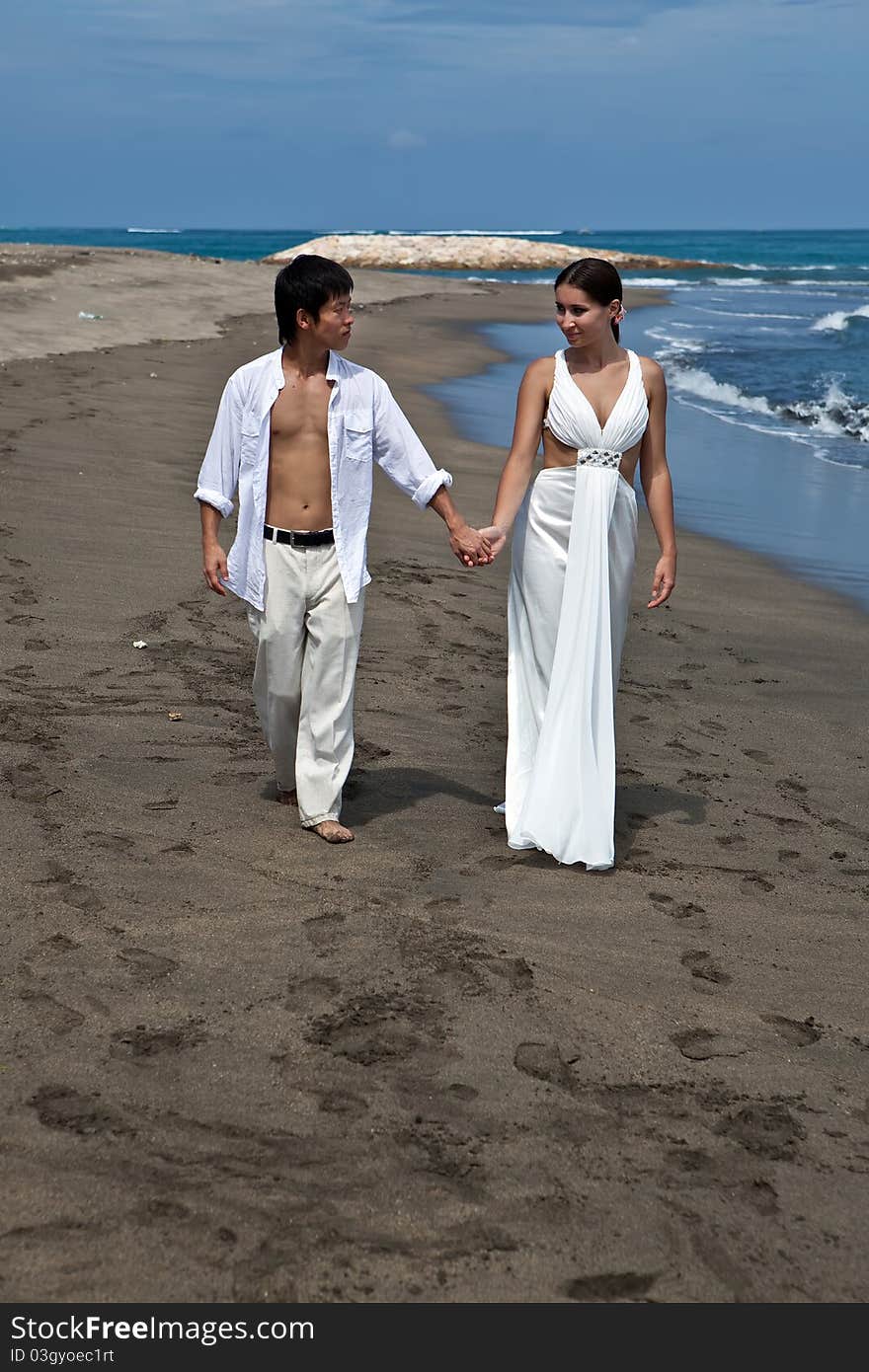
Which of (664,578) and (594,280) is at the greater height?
(594,280)

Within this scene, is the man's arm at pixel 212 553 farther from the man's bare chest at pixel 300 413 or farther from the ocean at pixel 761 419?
the ocean at pixel 761 419

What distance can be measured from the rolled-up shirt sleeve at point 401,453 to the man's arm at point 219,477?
472mm

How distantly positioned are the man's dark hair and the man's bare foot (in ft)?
5.43

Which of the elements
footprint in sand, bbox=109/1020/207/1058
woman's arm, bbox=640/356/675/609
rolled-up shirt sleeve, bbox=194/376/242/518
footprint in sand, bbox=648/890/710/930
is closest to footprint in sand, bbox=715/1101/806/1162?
footprint in sand, bbox=648/890/710/930

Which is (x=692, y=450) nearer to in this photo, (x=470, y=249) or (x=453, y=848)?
(x=453, y=848)

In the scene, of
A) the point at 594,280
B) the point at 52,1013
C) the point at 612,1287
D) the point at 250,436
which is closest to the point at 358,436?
the point at 250,436

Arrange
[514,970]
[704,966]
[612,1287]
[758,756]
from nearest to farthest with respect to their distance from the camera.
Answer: [612,1287], [514,970], [704,966], [758,756]

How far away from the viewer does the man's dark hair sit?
4438 mm

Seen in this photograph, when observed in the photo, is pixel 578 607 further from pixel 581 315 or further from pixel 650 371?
pixel 581 315

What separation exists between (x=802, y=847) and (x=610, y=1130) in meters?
2.06

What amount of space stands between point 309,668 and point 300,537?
1.53ft

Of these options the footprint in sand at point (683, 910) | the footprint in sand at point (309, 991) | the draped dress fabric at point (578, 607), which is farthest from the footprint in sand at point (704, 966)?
the footprint in sand at point (309, 991)

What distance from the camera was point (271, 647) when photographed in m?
4.84

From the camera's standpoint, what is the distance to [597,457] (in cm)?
470
